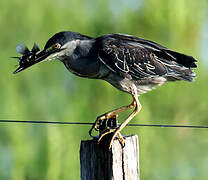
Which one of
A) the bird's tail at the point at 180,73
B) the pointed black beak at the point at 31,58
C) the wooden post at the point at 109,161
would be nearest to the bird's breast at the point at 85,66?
the pointed black beak at the point at 31,58

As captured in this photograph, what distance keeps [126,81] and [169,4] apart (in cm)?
144

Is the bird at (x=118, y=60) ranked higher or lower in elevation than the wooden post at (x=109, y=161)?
higher

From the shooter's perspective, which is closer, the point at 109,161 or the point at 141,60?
the point at 109,161

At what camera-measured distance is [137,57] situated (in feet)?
10.1

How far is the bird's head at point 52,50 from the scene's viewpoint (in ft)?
9.53

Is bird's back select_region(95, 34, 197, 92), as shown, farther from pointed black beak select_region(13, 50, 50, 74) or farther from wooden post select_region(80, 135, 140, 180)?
wooden post select_region(80, 135, 140, 180)

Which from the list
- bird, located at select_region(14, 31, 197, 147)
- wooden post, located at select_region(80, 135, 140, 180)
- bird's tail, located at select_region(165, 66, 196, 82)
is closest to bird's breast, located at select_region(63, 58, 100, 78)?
bird, located at select_region(14, 31, 197, 147)

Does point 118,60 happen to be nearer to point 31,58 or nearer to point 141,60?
point 141,60

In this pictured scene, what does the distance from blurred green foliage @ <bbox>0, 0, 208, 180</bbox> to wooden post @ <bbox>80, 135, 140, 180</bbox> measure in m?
1.50

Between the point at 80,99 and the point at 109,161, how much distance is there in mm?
1773

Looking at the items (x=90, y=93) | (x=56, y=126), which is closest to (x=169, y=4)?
(x=90, y=93)

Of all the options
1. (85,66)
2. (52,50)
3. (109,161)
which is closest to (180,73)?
(85,66)

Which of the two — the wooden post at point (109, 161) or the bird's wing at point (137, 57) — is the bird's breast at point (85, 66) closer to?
the bird's wing at point (137, 57)

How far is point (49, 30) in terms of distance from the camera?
418 centimetres
